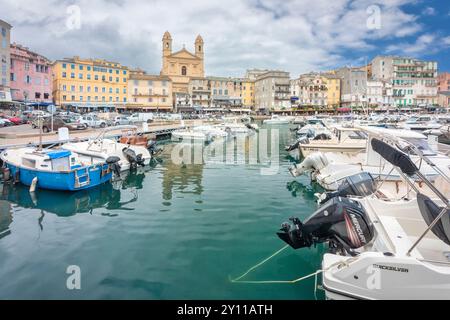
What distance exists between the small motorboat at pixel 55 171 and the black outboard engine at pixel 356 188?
1149 cm

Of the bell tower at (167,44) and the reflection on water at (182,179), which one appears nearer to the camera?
the reflection on water at (182,179)

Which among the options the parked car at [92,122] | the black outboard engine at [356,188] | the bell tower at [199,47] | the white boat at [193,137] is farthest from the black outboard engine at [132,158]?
the bell tower at [199,47]

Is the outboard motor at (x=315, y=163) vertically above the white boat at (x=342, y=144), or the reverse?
the white boat at (x=342, y=144)

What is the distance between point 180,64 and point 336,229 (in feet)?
388

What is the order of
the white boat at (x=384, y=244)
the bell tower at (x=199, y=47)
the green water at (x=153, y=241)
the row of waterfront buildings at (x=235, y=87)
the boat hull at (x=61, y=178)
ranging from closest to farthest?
the white boat at (x=384, y=244)
the green water at (x=153, y=241)
the boat hull at (x=61, y=178)
the row of waterfront buildings at (x=235, y=87)
the bell tower at (x=199, y=47)

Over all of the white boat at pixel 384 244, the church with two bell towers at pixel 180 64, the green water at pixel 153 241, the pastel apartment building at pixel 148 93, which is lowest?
the green water at pixel 153 241

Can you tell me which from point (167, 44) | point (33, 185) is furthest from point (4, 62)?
point (167, 44)

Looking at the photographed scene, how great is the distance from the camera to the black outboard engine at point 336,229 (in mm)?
7133

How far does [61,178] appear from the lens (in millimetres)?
15555

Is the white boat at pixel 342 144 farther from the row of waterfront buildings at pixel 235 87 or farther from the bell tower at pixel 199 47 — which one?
the bell tower at pixel 199 47

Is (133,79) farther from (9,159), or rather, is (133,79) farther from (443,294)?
(443,294)

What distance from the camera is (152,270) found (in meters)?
8.27

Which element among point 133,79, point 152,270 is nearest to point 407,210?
point 152,270
